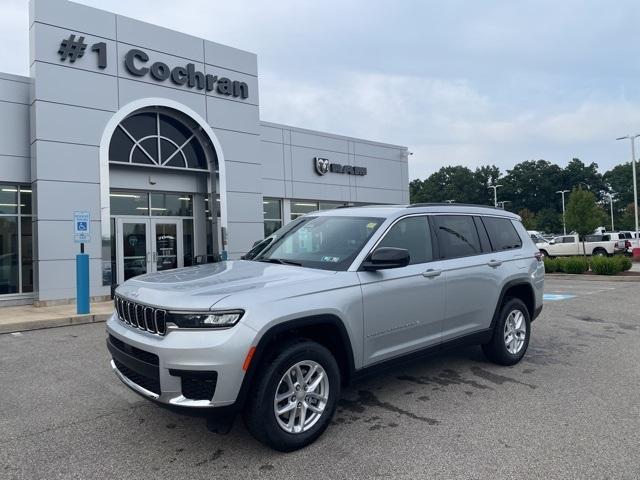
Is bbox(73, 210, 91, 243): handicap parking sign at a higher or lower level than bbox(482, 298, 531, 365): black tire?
higher

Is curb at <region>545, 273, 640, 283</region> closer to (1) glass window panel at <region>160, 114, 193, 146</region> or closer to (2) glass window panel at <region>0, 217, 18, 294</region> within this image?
(1) glass window panel at <region>160, 114, 193, 146</region>

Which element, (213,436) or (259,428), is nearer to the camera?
(259,428)

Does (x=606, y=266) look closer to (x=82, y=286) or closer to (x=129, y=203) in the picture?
(x=129, y=203)

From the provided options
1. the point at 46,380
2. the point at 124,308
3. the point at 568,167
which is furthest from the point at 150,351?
the point at 568,167

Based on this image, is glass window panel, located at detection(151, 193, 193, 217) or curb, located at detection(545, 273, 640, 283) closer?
glass window panel, located at detection(151, 193, 193, 217)

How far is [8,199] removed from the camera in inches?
484

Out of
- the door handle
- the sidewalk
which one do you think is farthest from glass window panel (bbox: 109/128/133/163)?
the door handle

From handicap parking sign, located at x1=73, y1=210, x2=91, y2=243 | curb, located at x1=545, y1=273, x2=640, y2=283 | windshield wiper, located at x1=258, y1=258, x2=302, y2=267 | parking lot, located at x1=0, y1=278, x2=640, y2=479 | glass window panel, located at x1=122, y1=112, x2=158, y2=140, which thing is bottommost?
parking lot, located at x1=0, y1=278, x2=640, y2=479

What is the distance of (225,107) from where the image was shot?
14.9 metres

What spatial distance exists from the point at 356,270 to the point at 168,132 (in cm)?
1173

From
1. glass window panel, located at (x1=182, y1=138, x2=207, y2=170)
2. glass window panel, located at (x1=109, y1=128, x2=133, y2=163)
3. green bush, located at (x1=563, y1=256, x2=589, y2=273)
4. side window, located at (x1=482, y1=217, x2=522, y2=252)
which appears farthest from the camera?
green bush, located at (x1=563, y1=256, x2=589, y2=273)

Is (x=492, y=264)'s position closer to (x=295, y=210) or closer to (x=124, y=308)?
(x=124, y=308)

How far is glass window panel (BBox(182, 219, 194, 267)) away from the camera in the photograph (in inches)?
589

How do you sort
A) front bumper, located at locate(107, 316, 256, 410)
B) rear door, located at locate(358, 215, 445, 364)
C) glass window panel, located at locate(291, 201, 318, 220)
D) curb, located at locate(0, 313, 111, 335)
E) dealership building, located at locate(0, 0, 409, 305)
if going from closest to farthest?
front bumper, located at locate(107, 316, 256, 410) < rear door, located at locate(358, 215, 445, 364) < curb, located at locate(0, 313, 111, 335) < dealership building, located at locate(0, 0, 409, 305) < glass window panel, located at locate(291, 201, 318, 220)
